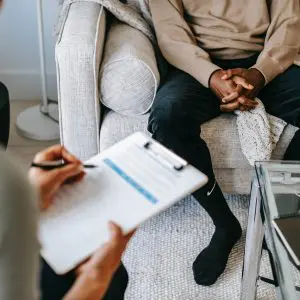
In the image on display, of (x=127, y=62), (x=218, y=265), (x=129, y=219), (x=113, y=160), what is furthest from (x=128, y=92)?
(x=129, y=219)

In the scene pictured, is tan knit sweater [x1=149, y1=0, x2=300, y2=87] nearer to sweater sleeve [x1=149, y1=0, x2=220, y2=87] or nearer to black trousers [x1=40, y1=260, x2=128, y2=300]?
sweater sleeve [x1=149, y1=0, x2=220, y2=87]

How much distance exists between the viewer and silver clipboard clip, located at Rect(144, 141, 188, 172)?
104 cm

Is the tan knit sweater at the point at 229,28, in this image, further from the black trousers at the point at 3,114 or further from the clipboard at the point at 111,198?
the clipboard at the point at 111,198

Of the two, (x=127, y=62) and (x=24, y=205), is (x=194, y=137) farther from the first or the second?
(x=24, y=205)

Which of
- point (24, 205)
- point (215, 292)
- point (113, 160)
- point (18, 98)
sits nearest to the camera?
point (24, 205)

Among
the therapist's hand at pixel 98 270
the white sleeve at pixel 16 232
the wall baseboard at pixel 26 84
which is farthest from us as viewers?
the wall baseboard at pixel 26 84

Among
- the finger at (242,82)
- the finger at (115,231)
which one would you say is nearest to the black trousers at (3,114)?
the finger at (242,82)

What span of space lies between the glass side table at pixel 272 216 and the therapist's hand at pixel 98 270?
387mm

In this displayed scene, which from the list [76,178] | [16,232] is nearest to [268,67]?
[76,178]

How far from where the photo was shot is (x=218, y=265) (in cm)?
166

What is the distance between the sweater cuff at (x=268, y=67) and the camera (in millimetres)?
1790

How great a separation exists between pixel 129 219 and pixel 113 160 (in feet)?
0.50

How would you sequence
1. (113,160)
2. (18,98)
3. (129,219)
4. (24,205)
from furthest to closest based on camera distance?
(18,98) → (113,160) → (129,219) → (24,205)

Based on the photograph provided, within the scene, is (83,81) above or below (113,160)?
below
